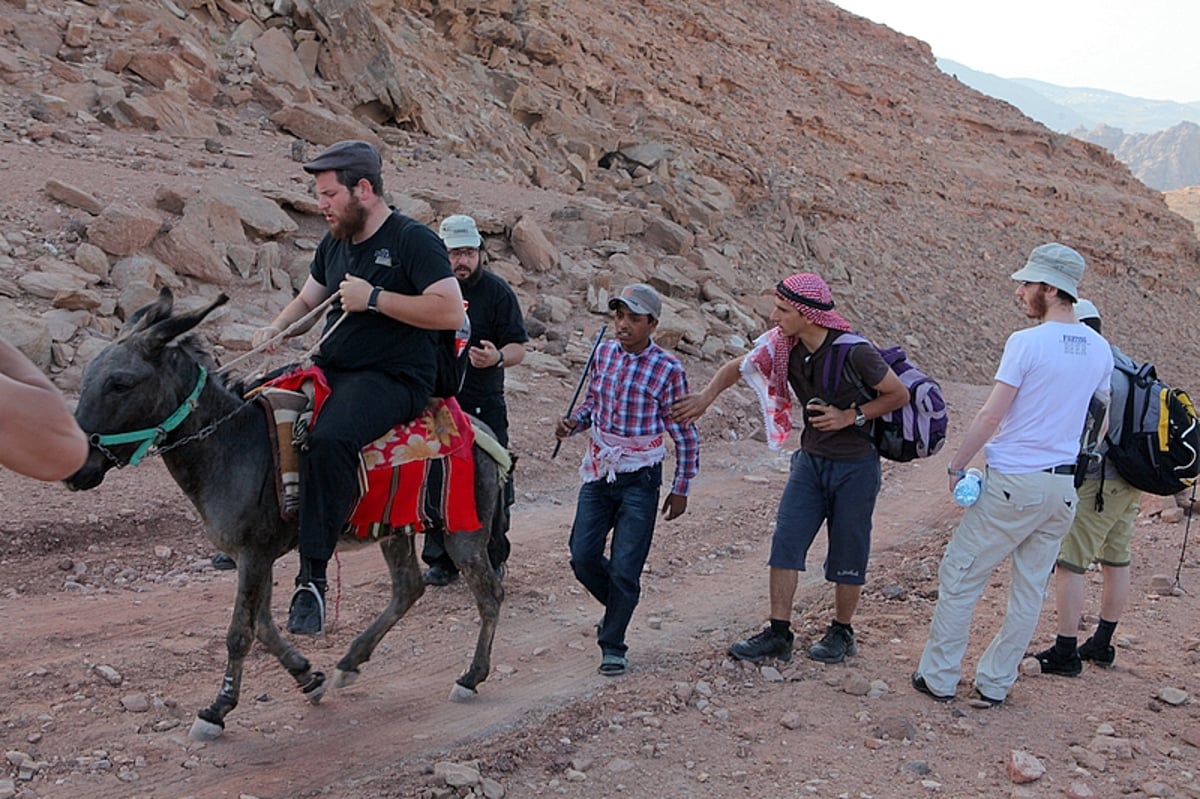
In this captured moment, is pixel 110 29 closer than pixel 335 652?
No

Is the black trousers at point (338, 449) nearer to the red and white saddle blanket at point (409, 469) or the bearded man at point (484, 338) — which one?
the red and white saddle blanket at point (409, 469)

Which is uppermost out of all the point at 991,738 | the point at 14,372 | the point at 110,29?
the point at 110,29

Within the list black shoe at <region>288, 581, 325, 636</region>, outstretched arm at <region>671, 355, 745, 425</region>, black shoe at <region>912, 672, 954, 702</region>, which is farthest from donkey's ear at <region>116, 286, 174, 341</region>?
black shoe at <region>912, 672, 954, 702</region>

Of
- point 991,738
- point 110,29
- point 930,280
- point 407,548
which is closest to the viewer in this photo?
point 991,738

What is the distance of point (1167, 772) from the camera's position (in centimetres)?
541

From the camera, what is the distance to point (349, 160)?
17.7 ft

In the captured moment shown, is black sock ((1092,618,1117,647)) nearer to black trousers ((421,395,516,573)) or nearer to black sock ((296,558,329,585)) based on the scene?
black trousers ((421,395,516,573))

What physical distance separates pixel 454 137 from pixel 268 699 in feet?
60.8

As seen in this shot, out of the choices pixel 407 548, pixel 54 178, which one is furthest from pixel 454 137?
pixel 407 548

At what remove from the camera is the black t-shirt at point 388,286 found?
5.50 meters

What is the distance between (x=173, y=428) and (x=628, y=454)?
2584mm

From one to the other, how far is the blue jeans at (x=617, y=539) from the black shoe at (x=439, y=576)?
1.63 meters

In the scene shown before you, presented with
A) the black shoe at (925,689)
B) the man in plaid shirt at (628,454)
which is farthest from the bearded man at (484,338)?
the black shoe at (925,689)

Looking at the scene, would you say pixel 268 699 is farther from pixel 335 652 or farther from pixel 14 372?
pixel 14 372
